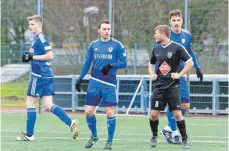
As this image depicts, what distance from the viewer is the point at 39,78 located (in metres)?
12.5

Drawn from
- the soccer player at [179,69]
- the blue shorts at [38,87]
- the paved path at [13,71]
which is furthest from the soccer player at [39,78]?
the paved path at [13,71]

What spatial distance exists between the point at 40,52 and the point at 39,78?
0.45 metres

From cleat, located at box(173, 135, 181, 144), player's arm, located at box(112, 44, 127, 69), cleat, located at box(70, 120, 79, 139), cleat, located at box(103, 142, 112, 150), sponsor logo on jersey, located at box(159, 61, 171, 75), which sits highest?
player's arm, located at box(112, 44, 127, 69)

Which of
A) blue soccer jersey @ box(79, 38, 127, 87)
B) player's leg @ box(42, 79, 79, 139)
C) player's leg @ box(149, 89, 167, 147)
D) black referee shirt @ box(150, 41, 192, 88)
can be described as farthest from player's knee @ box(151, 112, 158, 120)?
player's leg @ box(42, 79, 79, 139)

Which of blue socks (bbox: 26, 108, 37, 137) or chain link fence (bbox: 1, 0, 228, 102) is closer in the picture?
blue socks (bbox: 26, 108, 37, 137)

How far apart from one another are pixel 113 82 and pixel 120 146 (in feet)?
3.20

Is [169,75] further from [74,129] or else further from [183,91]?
[74,129]

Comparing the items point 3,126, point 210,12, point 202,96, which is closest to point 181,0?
point 210,12

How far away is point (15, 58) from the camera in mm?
20906

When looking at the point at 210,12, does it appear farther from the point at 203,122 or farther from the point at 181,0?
the point at 203,122

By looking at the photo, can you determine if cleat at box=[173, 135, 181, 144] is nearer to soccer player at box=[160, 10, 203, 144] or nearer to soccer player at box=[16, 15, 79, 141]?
soccer player at box=[160, 10, 203, 144]

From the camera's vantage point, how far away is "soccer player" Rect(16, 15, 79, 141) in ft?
40.1

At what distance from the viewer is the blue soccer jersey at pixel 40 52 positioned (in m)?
12.3

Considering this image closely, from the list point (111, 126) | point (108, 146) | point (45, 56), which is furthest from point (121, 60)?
point (45, 56)
